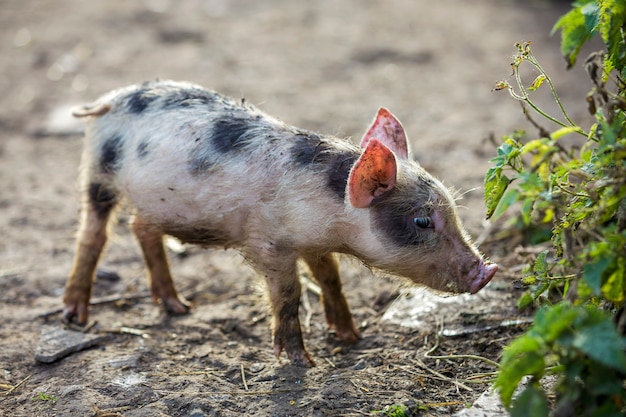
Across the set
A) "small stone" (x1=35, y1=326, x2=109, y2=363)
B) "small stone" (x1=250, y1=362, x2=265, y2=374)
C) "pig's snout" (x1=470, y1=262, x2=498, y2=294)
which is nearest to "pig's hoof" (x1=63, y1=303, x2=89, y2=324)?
"small stone" (x1=35, y1=326, x2=109, y2=363)

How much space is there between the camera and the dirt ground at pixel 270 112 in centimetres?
413

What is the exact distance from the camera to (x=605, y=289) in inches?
119

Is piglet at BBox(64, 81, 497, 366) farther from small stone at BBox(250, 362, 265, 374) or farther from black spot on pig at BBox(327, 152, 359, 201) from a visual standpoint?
small stone at BBox(250, 362, 265, 374)

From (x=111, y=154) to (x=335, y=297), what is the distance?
1.69 m

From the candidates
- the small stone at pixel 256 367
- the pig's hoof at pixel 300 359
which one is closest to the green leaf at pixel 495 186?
the pig's hoof at pixel 300 359

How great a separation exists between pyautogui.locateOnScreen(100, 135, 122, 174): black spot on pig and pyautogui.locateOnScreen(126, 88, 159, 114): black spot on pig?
20 cm

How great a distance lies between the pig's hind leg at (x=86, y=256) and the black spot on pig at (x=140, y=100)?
0.64m

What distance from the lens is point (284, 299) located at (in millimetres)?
4461

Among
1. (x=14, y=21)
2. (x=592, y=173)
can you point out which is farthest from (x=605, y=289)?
(x=14, y=21)

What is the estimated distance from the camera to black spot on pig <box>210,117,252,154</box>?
450cm

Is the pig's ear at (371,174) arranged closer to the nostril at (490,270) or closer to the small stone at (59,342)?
the nostril at (490,270)

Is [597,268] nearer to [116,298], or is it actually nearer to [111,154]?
[111,154]

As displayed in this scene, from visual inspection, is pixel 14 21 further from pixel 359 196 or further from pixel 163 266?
pixel 359 196

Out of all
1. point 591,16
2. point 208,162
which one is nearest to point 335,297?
point 208,162
